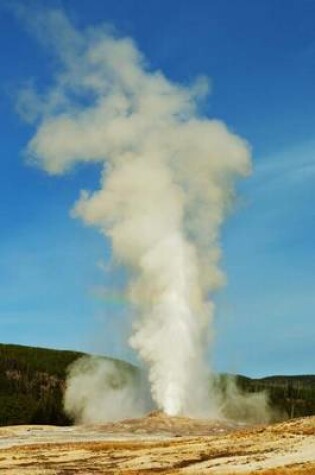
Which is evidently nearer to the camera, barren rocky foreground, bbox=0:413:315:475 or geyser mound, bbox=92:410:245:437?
barren rocky foreground, bbox=0:413:315:475

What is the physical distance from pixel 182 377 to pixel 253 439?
7142cm

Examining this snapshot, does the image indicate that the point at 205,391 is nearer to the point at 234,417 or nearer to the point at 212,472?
the point at 234,417

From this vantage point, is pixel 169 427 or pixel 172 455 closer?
pixel 172 455

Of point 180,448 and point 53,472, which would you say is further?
point 180,448

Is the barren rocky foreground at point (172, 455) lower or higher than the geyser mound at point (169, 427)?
lower

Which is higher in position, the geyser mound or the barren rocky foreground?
the geyser mound

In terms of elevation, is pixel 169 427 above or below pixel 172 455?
above

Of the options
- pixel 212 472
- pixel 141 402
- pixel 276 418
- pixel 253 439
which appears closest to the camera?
pixel 212 472

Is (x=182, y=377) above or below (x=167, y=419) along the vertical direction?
above

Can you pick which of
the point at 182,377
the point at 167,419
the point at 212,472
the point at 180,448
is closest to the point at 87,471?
the point at 212,472

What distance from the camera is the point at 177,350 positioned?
142875 millimetres

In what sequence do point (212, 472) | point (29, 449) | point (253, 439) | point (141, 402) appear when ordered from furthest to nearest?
point (141, 402) → point (29, 449) → point (253, 439) → point (212, 472)

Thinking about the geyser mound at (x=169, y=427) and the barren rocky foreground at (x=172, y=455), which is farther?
the geyser mound at (x=169, y=427)

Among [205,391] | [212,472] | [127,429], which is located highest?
[205,391]
